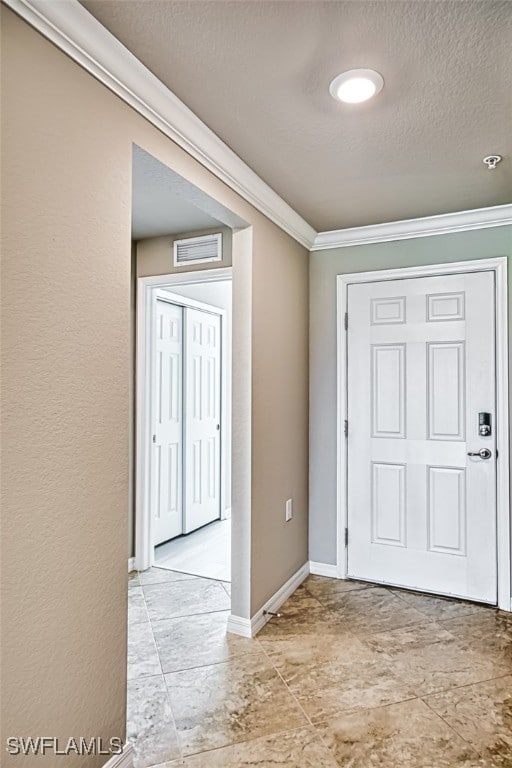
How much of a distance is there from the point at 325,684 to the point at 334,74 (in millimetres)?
2428

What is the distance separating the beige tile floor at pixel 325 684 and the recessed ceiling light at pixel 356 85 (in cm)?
237

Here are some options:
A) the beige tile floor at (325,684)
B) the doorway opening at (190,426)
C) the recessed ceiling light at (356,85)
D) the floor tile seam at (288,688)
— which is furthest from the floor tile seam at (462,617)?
the recessed ceiling light at (356,85)

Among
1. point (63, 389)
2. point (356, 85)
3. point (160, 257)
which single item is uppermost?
point (356, 85)

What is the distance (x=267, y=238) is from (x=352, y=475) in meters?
1.66

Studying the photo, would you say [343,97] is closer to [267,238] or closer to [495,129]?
[495,129]

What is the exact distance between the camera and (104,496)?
5.07 ft

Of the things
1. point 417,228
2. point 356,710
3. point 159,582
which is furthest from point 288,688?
point 417,228

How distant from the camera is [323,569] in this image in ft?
11.1

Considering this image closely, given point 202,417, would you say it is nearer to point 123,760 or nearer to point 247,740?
point 247,740

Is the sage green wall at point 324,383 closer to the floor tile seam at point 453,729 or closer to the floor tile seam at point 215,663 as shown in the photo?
the floor tile seam at point 215,663

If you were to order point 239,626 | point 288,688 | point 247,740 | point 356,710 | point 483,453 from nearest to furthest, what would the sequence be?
1. point 247,740
2. point 356,710
3. point 288,688
4. point 239,626
5. point 483,453

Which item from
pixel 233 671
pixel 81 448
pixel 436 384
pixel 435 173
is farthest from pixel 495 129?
pixel 233 671

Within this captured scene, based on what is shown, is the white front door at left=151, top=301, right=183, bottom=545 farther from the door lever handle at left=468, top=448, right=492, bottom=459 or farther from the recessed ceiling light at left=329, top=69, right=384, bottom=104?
the recessed ceiling light at left=329, top=69, right=384, bottom=104

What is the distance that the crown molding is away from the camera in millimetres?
1317
